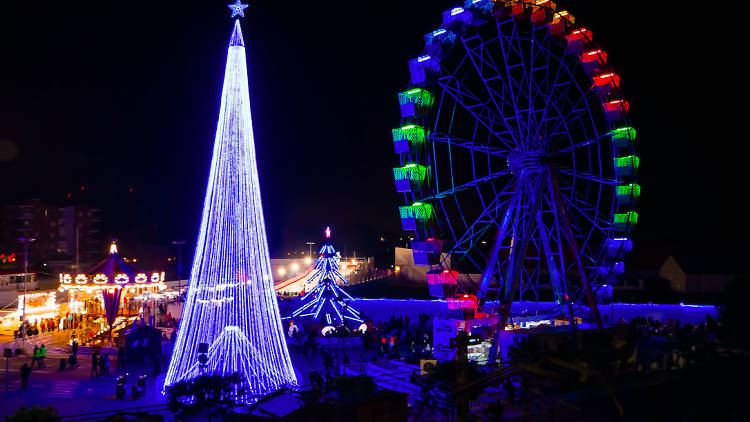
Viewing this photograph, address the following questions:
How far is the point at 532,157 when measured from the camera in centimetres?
1995

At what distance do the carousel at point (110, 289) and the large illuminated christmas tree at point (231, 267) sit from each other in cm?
1327

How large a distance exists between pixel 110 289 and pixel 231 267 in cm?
1499

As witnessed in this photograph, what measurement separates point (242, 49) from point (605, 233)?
15.2m

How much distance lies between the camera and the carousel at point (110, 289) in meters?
24.5

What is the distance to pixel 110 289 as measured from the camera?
2472 centimetres

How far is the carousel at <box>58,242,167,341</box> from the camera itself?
966 inches

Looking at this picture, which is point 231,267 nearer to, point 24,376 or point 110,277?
point 24,376

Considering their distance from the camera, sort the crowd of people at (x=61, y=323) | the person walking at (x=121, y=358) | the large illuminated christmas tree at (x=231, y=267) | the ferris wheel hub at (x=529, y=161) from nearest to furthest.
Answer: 1. the large illuminated christmas tree at (x=231, y=267)
2. the person walking at (x=121, y=358)
3. the ferris wheel hub at (x=529, y=161)
4. the crowd of people at (x=61, y=323)

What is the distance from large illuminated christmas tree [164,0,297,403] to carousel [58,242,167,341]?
1327 centimetres

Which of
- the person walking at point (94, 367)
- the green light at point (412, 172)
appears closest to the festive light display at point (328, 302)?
the green light at point (412, 172)

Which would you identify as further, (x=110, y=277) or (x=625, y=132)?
(x=110, y=277)

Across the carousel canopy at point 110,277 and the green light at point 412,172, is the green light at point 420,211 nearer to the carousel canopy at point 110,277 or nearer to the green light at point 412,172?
the green light at point 412,172

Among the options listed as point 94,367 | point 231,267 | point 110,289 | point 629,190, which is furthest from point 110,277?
point 629,190

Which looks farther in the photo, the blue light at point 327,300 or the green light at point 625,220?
the blue light at point 327,300
